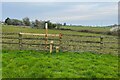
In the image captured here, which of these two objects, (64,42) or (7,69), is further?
(64,42)

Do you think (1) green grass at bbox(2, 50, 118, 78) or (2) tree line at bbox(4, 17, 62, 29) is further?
(2) tree line at bbox(4, 17, 62, 29)

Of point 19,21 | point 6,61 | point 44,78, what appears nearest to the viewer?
point 44,78

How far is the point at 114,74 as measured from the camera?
9.33 metres

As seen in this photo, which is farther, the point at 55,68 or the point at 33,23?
the point at 33,23

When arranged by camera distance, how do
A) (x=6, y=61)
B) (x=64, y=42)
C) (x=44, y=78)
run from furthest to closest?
(x=64, y=42)
(x=6, y=61)
(x=44, y=78)

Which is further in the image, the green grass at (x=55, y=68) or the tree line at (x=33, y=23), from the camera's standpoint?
the tree line at (x=33, y=23)

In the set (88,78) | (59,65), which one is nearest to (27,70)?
(59,65)

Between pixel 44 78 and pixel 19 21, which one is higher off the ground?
pixel 19 21

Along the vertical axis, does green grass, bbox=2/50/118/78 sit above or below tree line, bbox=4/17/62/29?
below

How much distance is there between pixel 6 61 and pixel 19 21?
43.3 metres

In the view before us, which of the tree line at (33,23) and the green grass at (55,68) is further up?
the tree line at (33,23)

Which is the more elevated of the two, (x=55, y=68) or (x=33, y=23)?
(x=33, y=23)

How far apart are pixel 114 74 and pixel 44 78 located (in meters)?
2.68

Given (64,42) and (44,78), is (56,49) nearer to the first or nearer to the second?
(64,42)
